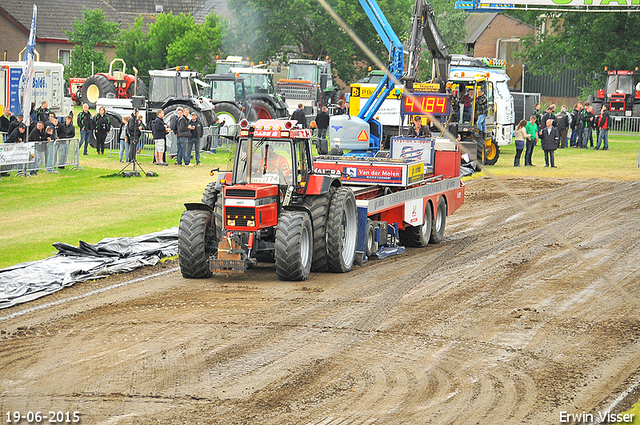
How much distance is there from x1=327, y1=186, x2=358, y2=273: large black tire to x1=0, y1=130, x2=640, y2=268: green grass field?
1708 mm

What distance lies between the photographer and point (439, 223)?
16625mm

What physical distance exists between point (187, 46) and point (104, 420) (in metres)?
43.3

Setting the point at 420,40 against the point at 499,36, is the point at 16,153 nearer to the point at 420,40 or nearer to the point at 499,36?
the point at 420,40

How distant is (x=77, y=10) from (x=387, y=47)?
4241 centimetres

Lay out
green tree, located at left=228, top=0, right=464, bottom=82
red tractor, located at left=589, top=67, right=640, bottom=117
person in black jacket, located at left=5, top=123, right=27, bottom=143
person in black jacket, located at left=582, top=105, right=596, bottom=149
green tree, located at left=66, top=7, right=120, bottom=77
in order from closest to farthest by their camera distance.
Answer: person in black jacket, located at left=5, top=123, right=27, bottom=143 < person in black jacket, located at left=582, top=105, right=596, bottom=149 < red tractor, located at left=589, top=67, right=640, bottom=117 < green tree, located at left=228, top=0, right=464, bottom=82 < green tree, located at left=66, top=7, right=120, bottom=77

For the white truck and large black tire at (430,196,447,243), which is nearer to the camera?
large black tire at (430,196,447,243)

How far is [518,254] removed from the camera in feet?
49.3

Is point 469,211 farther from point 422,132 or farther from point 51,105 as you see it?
point 51,105

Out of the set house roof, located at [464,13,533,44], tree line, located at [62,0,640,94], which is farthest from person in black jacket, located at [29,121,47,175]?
house roof, located at [464,13,533,44]

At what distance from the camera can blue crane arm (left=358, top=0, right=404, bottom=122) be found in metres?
22.3

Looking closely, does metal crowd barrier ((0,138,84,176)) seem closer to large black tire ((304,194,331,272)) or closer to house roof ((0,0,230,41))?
large black tire ((304,194,331,272))

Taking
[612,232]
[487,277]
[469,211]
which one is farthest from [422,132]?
[487,277]

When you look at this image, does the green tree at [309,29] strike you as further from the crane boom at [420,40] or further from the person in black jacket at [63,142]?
the person in black jacket at [63,142]

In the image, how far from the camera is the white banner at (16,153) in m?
21.9
